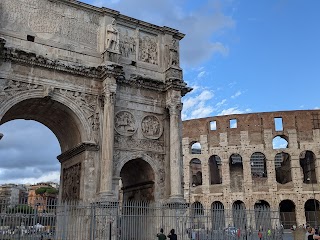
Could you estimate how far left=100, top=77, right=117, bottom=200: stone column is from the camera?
12.2m

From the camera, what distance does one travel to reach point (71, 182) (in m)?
13.5

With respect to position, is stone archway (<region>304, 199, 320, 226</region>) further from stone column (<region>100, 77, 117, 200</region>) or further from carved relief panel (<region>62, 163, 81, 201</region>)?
stone column (<region>100, 77, 117, 200</region>)

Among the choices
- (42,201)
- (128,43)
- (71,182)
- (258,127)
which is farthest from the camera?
(258,127)

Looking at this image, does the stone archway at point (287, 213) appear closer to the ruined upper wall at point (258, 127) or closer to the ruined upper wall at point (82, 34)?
the ruined upper wall at point (258, 127)

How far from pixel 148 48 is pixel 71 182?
6.23 metres

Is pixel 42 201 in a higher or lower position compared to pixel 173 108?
lower

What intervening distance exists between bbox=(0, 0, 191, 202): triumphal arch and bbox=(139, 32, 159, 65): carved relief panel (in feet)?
0.14

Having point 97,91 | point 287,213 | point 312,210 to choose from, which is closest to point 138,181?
point 97,91

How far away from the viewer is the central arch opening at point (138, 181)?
1424cm

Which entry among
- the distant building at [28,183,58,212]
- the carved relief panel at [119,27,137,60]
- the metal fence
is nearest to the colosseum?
the distant building at [28,183,58,212]

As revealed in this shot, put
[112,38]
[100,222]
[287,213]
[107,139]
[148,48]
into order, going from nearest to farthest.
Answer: [100,222], [107,139], [112,38], [148,48], [287,213]

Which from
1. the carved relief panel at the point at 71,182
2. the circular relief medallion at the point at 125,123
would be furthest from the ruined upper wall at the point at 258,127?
the carved relief panel at the point at 71,182

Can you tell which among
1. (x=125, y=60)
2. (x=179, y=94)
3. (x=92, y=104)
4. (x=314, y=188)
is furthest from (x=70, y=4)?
(x=314, y=188)

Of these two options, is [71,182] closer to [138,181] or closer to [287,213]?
[138,181]
